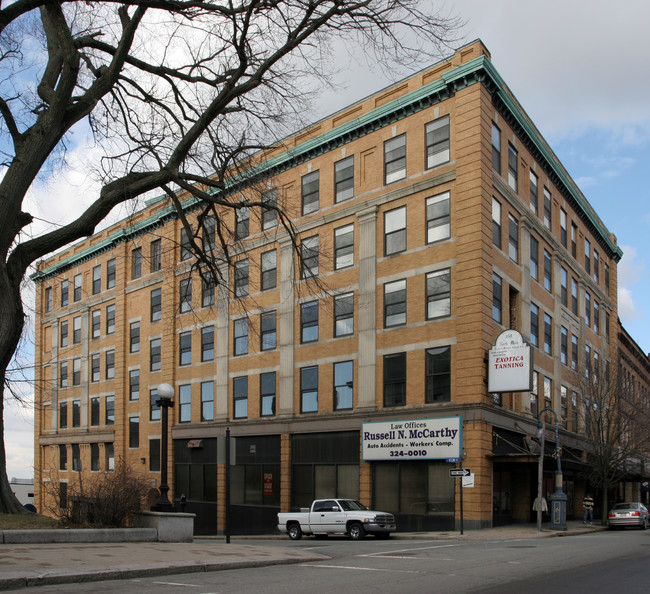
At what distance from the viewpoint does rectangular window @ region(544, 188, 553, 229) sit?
40938 millimetres

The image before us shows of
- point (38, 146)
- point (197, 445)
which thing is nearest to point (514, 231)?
point (197, 445)

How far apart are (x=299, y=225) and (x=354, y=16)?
77.6 ft

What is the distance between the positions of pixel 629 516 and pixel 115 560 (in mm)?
31421

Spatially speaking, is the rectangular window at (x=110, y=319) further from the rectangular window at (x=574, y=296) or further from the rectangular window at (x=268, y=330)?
the rectangular window at (x=574, y=296)

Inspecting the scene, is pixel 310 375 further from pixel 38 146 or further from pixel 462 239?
pixel 38 146

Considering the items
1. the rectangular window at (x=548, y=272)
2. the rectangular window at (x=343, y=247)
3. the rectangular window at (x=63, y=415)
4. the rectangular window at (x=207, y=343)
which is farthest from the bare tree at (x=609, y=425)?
the rectangular window at (x=63, y=415)

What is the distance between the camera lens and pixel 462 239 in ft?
105

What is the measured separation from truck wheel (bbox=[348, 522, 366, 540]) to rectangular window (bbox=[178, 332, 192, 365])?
21.7 meters

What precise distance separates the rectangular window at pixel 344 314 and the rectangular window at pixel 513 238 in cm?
797

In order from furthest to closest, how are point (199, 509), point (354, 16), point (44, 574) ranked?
1. point (199, 509)
2. point (354, 16)
3. point (44, 574)

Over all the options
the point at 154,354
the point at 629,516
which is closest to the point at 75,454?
the point at 154,354

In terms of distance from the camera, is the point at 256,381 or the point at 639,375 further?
the point at 639,375

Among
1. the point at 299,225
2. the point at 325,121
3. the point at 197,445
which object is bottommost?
the point at 197,445

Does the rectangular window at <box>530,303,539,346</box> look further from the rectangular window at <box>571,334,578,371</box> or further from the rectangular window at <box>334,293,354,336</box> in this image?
the rectangular window at <box>334,293,354,336</box>
